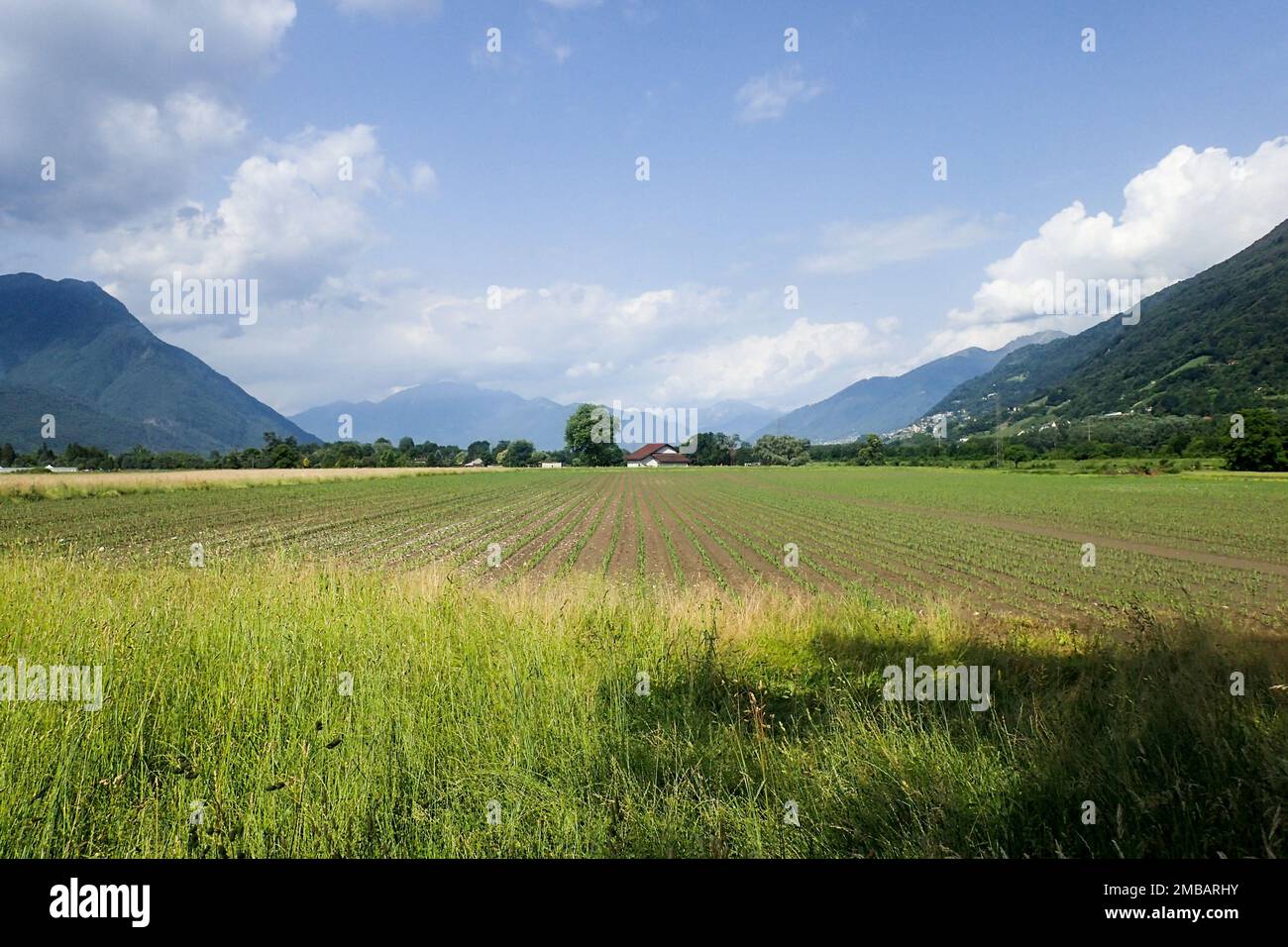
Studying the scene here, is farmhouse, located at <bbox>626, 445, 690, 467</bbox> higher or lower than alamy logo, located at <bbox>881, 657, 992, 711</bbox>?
higher

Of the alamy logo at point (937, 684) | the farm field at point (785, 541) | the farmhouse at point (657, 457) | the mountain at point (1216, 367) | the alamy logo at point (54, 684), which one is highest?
the mountain at point (1216, 367)

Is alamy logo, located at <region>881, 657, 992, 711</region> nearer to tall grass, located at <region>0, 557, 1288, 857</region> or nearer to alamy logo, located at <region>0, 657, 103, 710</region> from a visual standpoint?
tall grass, located at <region>0, 557, 1288, 857</region>

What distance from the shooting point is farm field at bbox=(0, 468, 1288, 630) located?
1488 centimetres

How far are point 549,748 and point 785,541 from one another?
22848mm

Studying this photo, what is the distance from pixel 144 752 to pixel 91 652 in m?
1.40

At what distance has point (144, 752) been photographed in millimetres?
3582

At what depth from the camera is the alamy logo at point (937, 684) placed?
5309 mm

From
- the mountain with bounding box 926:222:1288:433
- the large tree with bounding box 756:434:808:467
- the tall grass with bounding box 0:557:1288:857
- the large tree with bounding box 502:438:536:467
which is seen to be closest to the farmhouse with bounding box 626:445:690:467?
the large tree with bounding box 756:434:808:467

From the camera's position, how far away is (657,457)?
7352 inches

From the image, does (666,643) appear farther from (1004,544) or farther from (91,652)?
(1004,544)

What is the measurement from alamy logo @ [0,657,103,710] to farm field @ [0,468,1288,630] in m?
4.29

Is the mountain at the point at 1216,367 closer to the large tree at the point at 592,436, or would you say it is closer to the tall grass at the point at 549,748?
the large tree at the point at 592,436
